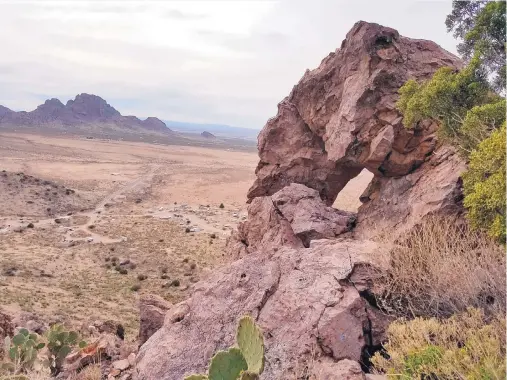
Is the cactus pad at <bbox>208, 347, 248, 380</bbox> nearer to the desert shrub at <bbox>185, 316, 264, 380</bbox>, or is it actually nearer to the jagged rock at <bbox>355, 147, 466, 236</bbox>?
the desert shrub at <bbox>185, 316, 264, 380</bbox>

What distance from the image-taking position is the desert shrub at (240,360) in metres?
5.53

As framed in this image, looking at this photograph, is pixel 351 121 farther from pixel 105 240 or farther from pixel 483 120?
pixel 105 240

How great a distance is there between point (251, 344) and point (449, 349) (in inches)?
95.3

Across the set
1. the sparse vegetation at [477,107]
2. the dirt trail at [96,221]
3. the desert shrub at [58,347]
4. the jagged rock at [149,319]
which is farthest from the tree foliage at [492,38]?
the dirt trail at [96,221]

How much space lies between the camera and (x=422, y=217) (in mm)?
8781

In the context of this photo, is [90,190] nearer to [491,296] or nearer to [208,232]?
[208,232]

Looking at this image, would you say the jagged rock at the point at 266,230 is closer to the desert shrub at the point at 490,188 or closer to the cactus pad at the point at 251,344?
the desert shrub at the point at 490,188

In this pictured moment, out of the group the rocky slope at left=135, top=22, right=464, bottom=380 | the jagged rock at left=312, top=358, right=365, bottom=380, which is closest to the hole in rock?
the rocky slope at left=135, top=22, right=464, bottom=380

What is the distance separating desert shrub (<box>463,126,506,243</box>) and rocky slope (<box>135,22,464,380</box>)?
57.2 inches

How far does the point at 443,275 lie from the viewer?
22.5 feet

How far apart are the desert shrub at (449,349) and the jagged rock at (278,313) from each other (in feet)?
3.01

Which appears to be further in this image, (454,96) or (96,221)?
(96,221)

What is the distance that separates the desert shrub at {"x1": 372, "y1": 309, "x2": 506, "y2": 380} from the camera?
4.68 metres

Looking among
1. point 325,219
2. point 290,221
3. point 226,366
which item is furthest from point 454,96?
point 226,366
